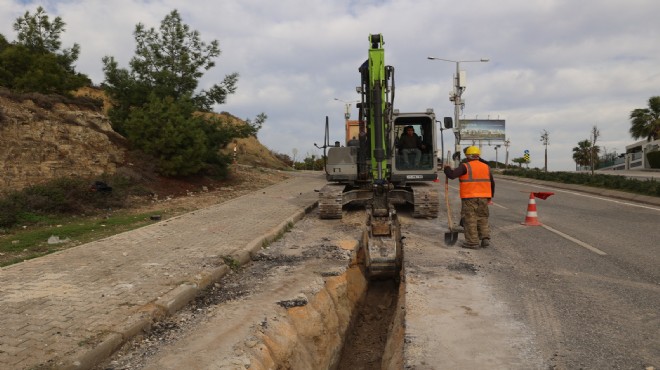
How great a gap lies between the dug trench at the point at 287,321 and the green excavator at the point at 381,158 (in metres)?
1.26

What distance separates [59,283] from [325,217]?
6.82m

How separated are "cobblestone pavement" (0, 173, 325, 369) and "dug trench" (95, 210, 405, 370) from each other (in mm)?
201

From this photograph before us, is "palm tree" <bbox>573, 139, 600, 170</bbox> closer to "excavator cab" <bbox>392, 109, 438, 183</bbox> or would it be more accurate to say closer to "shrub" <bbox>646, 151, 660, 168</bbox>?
"shrub" <bbox>646, 151, 660, 168</bbox>

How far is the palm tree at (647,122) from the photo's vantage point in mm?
47938

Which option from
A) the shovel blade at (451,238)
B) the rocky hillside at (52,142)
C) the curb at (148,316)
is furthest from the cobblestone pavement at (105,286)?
the rocky hillside at (52,142)

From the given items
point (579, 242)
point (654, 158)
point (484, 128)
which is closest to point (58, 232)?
point (579, 242)

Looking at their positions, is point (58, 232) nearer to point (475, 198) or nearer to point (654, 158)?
point (475, 198)

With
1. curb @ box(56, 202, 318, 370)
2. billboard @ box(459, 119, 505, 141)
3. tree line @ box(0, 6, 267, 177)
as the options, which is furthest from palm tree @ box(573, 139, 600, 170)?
curb @ box(56, 202, 318, 370)

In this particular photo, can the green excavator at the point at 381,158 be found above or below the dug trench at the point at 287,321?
above

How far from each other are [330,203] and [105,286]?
6.48 m

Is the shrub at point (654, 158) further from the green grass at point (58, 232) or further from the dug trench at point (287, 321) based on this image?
the green grass at point (58, 232)

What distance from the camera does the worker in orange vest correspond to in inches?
327

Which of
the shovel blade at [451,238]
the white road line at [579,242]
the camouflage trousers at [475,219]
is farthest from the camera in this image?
the shovel blade at [451,238]

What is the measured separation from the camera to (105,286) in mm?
5789
